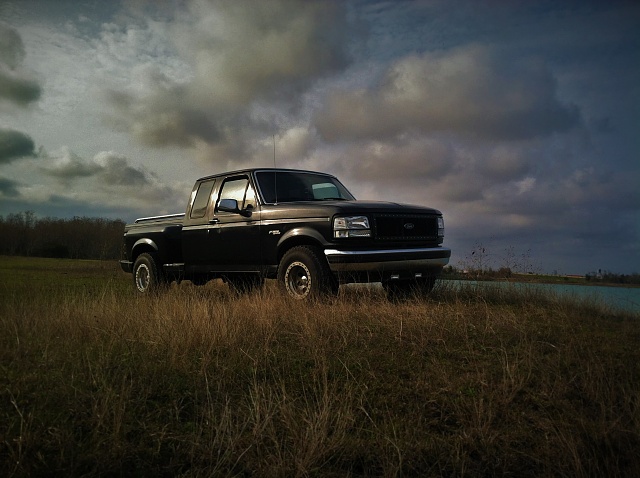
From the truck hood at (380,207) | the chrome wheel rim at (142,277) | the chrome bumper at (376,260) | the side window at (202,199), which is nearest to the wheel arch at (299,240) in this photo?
the chrome bumper at (376,260)

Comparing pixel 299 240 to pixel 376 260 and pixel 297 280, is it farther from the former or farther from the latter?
pixel 376 260

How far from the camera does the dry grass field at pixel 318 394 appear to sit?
3406 millimetres

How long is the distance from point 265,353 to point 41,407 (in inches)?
81.9

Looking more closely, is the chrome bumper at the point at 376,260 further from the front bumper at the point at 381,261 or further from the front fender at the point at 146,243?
the front fender at the point at 146,243

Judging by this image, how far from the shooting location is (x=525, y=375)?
4.86 m

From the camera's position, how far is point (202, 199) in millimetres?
9633

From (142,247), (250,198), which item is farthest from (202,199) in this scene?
(142,247)

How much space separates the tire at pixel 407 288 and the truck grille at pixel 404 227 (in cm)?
89

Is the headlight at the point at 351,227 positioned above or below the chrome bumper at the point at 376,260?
above

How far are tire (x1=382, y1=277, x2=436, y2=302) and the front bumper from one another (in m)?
0.92

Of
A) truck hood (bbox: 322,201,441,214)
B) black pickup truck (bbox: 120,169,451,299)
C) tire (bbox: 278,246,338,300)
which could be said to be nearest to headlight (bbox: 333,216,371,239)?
black pickup truck (bbox: 120,169,451,299)

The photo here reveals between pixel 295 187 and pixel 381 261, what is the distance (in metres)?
2.39

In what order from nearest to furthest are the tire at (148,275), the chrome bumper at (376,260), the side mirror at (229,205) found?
the chrome bumper at (376,260), the side mirror at (229,205), the tire at (148,275)

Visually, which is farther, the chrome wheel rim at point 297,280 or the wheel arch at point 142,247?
the wheel arch at point 142,247
